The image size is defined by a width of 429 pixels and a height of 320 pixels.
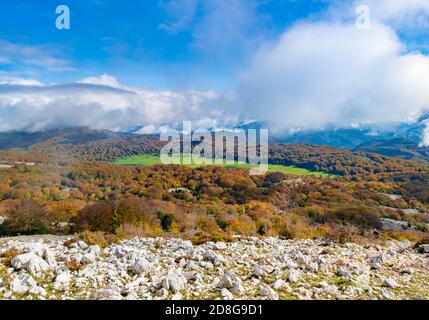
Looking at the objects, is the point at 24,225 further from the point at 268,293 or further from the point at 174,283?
the point at 268,293

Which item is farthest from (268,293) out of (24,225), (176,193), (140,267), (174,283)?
(176,193)

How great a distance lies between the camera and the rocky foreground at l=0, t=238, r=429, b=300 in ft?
16.0

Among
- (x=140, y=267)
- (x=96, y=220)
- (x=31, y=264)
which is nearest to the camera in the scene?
(x=31, y=264)

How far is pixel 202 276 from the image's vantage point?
5707 millimetres

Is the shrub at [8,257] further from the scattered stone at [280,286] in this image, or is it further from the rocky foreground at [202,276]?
the scattered stone at [280,286]

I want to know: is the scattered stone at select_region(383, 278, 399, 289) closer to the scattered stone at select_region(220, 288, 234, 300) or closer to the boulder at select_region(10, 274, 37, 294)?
the scattered stone at select_region(220, 288, 234, 300)

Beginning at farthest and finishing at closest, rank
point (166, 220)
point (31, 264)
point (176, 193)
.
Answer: point (176, 193) → point (166, 220) → point (31, 264)

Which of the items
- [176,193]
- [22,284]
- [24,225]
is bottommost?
[176,193]

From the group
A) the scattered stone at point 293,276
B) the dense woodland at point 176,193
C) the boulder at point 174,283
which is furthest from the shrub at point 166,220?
the boulder at point 174,283

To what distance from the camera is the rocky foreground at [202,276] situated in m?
4.86

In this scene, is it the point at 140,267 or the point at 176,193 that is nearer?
the point at 140,267

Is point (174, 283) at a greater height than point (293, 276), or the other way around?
point (174, 283)
